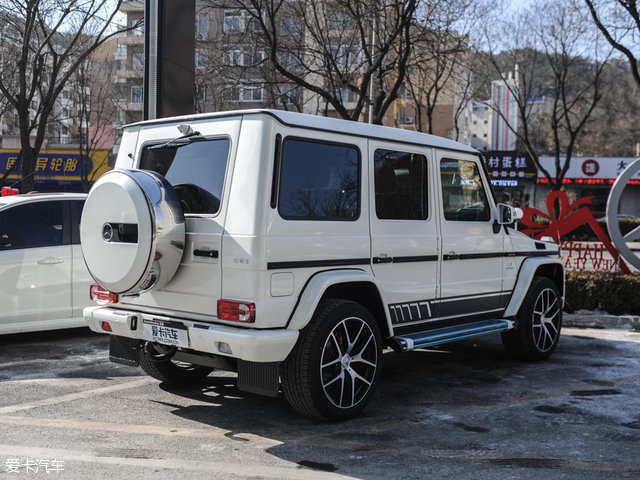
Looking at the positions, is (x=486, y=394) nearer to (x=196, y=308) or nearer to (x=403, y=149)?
(x=403, y=149)

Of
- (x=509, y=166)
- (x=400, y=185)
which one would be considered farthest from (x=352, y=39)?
(x=509, y=166)

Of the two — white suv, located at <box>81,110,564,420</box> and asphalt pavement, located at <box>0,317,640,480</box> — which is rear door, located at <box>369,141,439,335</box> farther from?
asphalt pavement, located at <box>0,317,640,480</box>

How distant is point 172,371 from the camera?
601 cm

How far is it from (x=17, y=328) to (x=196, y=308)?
3.53 meters

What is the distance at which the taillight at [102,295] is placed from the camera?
550 centimetres

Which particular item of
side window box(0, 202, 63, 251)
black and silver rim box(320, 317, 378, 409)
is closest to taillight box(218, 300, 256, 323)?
black and silver rim box(320, 317, 378, 409)

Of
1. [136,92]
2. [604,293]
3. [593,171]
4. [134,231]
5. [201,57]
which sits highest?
[136,92]

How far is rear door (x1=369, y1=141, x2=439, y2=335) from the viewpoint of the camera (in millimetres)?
5488

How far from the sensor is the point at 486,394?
5.95 metres

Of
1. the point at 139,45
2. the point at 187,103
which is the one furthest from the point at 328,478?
the point at 139,45

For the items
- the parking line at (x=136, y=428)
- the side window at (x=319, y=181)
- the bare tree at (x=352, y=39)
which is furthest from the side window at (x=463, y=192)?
the bare tree at (x=352, y=39)

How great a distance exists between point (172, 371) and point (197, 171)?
1896mm

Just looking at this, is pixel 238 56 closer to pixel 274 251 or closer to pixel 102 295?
pixel 102 295

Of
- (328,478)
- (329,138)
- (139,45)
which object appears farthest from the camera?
(139,45)
